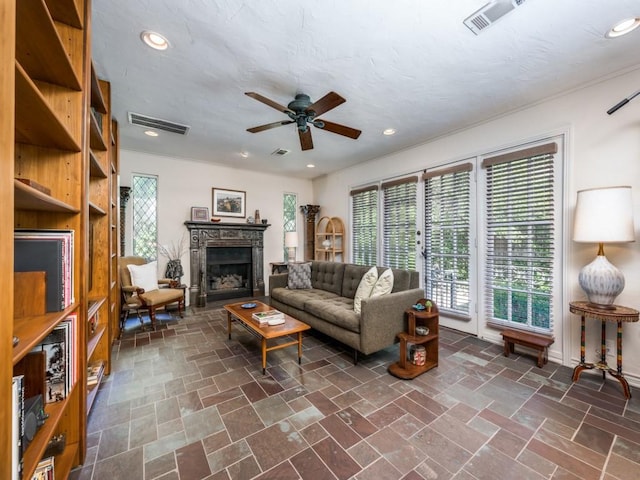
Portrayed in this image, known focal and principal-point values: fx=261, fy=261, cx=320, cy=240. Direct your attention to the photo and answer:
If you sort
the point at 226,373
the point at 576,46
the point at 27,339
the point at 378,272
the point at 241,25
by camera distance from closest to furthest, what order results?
the point at 27,339 < the point at 241,25 < the point at 576,46 < the point at 226,373 < the point at 378,272

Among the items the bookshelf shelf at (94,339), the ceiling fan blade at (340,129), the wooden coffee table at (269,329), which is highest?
the ceiling fan blade at (340,129)

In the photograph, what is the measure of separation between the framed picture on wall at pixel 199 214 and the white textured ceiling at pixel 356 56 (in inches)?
71.9

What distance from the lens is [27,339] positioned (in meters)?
0.92

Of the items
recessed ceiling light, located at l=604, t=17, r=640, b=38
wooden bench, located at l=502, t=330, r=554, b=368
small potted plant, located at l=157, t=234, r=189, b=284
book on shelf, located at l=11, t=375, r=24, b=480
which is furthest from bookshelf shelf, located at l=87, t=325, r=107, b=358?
recessed ceiling light, located at l=604, t=17, r=640, b=38

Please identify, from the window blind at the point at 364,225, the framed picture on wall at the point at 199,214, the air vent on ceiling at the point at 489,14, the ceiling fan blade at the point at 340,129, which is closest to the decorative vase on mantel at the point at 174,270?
the framed picture on wall at the point at 199,214

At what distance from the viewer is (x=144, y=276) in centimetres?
378

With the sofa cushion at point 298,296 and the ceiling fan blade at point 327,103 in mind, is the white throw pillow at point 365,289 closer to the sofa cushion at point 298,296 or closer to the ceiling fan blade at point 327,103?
the sofa cushion at point 298,296

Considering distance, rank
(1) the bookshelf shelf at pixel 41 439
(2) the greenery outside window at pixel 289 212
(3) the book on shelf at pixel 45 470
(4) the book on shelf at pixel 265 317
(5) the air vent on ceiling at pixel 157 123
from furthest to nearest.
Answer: (2) the greenery outside window at pixel 289 212 < (5) the air vent on ceiling at pixel 157 123 < (4) the book on shelf at pixel 265 317 < (3) the book on shelf at pixel 45 470 < (1) the bookshelf shelf at pixel 41 439

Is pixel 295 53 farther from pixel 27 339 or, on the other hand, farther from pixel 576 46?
pixel 27 339

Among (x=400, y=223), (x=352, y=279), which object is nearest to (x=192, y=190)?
(x=352, y=279)

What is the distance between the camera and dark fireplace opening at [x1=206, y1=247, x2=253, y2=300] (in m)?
5.16

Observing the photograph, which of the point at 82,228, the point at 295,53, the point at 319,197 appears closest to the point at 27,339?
the point at 82,228

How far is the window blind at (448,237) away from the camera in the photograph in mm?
3420

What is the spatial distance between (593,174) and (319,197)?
4547 mm
